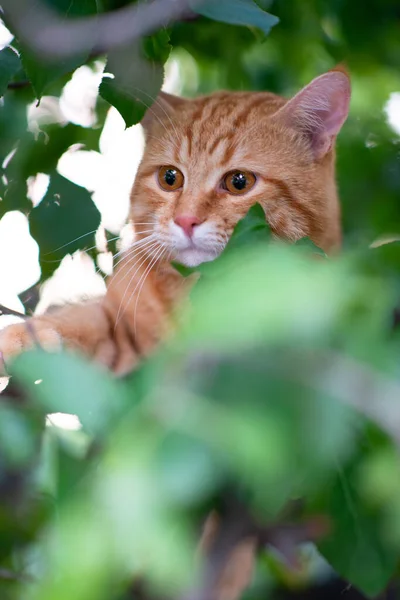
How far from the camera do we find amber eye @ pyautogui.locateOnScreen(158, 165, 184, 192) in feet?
7.82

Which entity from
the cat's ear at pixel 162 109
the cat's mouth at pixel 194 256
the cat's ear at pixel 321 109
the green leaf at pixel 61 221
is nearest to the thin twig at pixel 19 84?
the green leaf at pixel 61 221

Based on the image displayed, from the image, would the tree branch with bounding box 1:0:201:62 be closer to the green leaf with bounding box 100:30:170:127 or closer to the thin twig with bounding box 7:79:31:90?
the green leaf with bounding box 100:30:170:127

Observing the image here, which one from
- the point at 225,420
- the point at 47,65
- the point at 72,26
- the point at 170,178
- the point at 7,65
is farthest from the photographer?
the point at 170,178

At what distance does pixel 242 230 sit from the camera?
1.11m

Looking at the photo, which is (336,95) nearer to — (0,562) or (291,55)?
(291,55)

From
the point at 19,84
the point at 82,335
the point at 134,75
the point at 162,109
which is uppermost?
the point at 134,75

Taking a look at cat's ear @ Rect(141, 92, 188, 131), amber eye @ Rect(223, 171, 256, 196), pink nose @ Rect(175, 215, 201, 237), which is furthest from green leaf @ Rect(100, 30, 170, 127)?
cat's ear @ Rect(141, 92, 188, 131)

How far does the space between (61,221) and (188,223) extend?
44 centimetres

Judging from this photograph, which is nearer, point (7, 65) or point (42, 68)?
point (42, 68)

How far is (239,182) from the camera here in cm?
224

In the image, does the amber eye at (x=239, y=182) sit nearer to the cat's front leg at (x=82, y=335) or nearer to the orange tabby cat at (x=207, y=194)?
the orange tabby cat at (x=207, y=194)

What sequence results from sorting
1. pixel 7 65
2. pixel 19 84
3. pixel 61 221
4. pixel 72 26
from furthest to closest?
pixel 19 84 → pixel 61 221 → pixel 7 65 → pixel 72 26

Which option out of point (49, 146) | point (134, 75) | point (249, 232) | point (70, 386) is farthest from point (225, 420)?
point (49, 146)

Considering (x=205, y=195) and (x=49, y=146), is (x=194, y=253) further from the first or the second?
(x=49, y=146)
